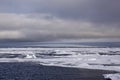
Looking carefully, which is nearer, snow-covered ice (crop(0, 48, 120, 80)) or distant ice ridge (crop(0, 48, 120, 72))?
snow-covered ice (crop(0, 48, 120, 80))

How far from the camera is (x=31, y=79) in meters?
17.6

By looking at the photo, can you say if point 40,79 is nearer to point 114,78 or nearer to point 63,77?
point 63,77

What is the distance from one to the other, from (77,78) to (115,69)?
17.6 feet

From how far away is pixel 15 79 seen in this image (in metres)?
17.6

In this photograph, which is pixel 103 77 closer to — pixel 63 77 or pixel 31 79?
pixel 63 77

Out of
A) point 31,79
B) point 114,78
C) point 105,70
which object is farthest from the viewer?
point 105,70

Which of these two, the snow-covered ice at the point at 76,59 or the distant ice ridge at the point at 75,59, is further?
the distant ice ridge at the point at 75,59

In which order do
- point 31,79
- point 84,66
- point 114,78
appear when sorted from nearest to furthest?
1. point 114,78
2. point 31,79
3. point 84,66

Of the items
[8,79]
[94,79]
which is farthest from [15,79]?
[94,79]

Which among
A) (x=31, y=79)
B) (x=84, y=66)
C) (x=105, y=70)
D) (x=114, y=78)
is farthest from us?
(x=84, y=66)

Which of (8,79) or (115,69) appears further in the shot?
(115,69)

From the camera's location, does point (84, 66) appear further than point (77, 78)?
Yes

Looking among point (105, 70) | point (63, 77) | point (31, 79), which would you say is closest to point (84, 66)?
point (105, 70)

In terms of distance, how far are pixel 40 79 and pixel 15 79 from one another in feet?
5.29
